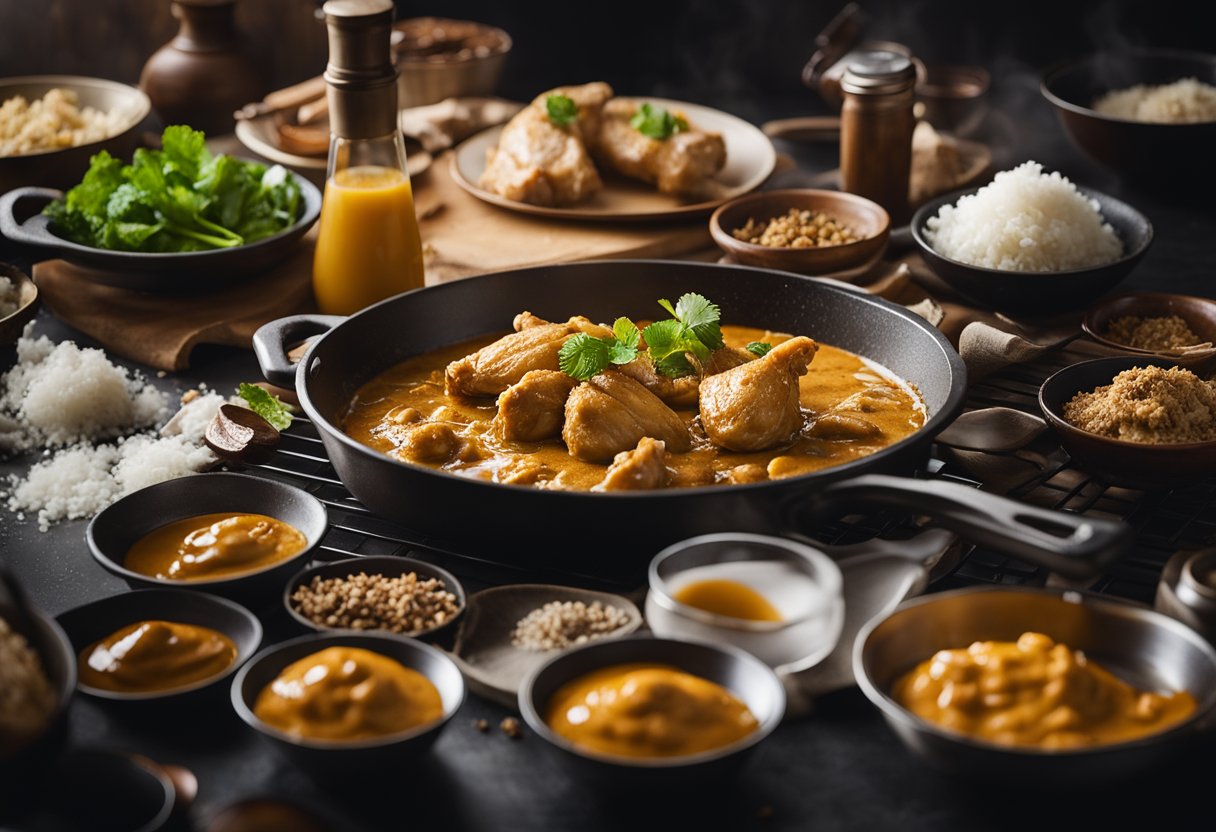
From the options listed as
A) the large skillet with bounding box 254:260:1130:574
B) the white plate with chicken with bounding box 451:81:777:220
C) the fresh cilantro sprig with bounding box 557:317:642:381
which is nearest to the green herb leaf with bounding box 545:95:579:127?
the white plate with chicken with bounding box 451:81:777:220

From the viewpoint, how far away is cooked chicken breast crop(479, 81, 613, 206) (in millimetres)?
5266

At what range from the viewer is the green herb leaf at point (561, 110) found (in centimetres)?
548

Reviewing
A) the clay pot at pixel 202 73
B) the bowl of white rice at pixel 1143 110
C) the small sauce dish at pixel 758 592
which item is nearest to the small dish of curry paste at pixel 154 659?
the small sauce dish at pixel 758 592

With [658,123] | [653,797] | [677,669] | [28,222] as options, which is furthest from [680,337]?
[28,222]

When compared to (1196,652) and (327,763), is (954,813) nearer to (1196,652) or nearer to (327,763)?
(1196,652)

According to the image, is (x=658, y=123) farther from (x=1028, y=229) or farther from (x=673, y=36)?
(x=673, y=36)

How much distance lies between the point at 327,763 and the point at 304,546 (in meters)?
0.81

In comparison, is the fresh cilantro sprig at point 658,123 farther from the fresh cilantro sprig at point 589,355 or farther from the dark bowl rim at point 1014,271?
the fresh cilantro sprig at point 589,355

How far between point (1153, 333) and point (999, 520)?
71.5 inches

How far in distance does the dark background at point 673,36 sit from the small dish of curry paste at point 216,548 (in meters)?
3.81

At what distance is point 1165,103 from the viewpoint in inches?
222

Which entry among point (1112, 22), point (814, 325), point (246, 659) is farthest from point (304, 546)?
point (1112, 22)

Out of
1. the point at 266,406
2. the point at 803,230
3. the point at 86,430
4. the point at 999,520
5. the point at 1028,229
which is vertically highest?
the point at 999,520

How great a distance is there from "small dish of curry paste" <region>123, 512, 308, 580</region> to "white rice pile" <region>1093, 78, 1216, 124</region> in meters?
3.85
